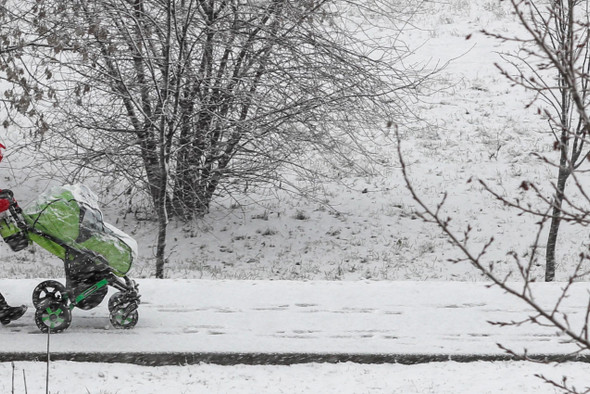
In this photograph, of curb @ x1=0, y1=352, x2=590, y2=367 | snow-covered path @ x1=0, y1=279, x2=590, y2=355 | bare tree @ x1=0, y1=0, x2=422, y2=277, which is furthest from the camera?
bare tree @ x1=0, y1=0, x2=422, y2=277

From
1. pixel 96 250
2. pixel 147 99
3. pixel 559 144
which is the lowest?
pixel 96 250

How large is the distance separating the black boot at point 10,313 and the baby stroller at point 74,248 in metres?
0.12

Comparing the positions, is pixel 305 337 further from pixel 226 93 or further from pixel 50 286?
pixel 226 93

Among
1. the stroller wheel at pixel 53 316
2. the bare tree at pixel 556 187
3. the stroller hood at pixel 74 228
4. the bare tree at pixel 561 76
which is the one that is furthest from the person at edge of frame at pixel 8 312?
the bare tree at pixel 561 76

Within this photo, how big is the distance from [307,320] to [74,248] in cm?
174

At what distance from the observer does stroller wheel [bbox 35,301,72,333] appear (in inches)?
190

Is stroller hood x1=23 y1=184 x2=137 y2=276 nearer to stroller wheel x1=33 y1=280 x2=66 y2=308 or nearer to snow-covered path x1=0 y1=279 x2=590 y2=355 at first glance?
stroller wheel x1=33 y1=280 x2=66 y2=308

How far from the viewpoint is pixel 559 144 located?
7.19 feet

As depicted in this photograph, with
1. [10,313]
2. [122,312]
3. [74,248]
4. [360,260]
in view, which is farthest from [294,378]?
[360,260]

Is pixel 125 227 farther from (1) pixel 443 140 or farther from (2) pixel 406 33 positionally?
(2) pixel 406 33

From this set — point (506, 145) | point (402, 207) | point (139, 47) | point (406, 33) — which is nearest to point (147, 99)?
point (139, 47)

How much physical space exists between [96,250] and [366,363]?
78.2 inches

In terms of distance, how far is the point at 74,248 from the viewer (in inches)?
188


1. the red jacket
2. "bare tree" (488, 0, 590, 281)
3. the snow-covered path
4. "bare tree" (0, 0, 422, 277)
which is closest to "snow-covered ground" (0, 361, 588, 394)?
the snow-covered path
